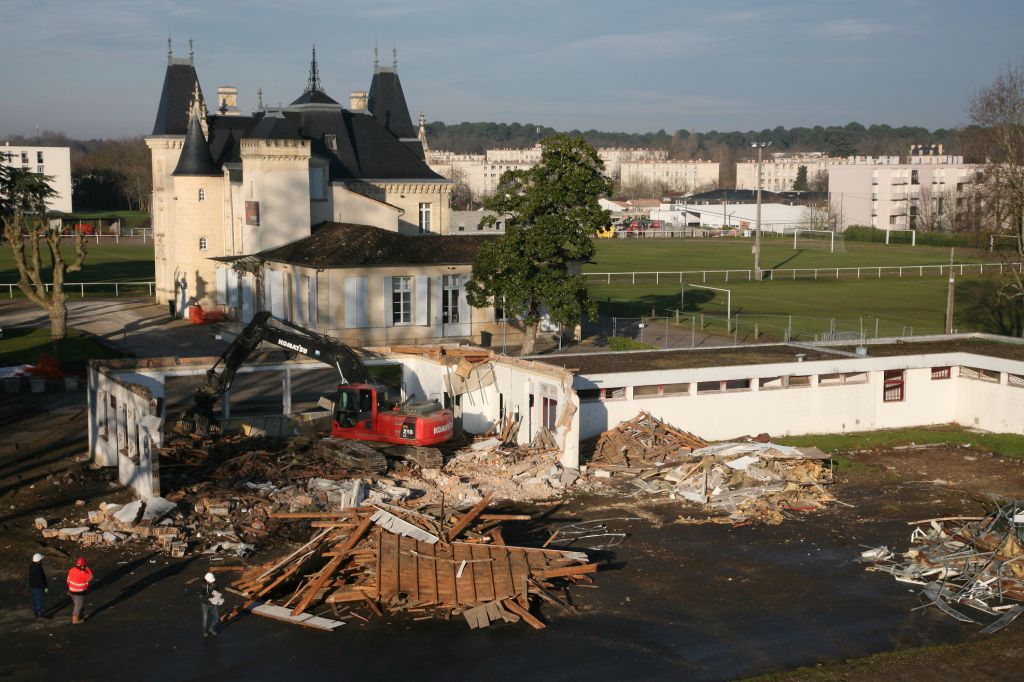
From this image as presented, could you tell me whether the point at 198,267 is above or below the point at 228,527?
above

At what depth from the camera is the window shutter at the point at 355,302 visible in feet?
141

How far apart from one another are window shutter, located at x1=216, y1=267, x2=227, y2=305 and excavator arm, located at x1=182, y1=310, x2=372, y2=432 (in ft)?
75.9

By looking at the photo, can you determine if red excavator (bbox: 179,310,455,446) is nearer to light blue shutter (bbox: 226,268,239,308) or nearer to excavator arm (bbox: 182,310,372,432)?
excavator arm (bbox: 182,310,372,432)

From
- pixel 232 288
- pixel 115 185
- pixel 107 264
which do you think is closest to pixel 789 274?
pixel 232 288

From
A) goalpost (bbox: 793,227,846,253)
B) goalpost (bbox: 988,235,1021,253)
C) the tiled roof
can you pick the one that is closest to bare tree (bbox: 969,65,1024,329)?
goalpost (bbox: 988,235,1021,253)

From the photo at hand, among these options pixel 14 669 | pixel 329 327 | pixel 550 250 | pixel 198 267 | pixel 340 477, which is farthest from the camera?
pixel 198 267

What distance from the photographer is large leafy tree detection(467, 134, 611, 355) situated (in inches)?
1524

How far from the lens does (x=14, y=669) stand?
1658 cm

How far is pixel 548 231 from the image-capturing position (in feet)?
127

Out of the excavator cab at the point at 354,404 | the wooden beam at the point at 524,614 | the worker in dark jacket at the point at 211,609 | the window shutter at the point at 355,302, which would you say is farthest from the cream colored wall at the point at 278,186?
the wooden beam at the point at 524,614

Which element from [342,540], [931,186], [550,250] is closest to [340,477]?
[342,540]

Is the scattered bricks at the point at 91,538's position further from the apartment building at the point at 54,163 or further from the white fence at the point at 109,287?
the apartment building at the point at 54,163

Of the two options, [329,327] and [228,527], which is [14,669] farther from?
[329,327]

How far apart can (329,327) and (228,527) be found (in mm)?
20330
